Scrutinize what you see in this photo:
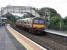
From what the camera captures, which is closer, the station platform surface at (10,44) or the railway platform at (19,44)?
the railway platform at (19,44)

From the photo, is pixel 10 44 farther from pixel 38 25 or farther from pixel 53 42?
pixel 38 25

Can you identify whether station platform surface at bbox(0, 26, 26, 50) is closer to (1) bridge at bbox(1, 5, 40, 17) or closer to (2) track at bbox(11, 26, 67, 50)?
(2) track at bbox(11, 26, 67, 50)

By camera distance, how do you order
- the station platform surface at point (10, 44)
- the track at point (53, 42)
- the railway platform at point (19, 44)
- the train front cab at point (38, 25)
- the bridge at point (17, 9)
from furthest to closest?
the bridge at point (17, 9), the train front cab at point (38, 25), the track at point (53, 42), the station platform surface at point (10, 44), the railway platform at point (19, 44)

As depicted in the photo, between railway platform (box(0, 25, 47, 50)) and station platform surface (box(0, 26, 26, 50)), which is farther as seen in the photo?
station platform surface (box(0, 26, 26, 50))

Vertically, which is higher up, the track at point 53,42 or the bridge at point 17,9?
the track at point 53,42

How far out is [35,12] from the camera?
6107 inches

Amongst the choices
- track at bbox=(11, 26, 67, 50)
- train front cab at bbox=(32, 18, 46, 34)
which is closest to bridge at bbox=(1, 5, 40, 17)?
train front cab at bbox=(32, 18, 46, 34)

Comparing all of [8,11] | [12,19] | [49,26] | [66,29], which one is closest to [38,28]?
[66,29]

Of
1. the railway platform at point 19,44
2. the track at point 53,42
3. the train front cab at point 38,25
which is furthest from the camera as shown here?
the train front cab at point 38,25

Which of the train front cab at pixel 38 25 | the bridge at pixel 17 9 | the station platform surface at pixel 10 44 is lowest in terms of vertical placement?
the bridge at pixel 17 9

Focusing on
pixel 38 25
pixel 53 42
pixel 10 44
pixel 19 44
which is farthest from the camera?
pixel 38 25

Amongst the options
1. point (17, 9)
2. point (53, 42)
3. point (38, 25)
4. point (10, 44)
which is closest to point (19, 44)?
point (10, 44)

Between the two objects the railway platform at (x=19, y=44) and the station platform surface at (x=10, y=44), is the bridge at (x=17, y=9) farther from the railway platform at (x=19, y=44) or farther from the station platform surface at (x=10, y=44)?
the railway platform at (x=19, y=44)

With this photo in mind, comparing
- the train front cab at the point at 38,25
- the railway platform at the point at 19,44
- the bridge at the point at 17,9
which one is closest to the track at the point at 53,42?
the train front cab at the point at 38,25
